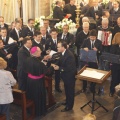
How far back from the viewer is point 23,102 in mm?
6594

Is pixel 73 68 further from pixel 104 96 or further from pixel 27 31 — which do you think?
pixel 27 31

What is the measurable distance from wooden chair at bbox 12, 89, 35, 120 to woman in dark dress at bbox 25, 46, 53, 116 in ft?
0.41

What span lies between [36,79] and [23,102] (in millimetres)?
616

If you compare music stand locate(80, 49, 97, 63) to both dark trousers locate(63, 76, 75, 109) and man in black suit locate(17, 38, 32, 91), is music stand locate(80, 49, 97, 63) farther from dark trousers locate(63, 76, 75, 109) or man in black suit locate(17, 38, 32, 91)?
man in black suit locate(17, 38, 32, 91)

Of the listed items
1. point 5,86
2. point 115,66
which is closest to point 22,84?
point 5,86

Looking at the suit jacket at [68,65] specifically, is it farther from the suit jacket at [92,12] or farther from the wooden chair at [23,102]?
the suit jacket at [92,12]

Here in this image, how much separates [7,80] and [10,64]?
398 centimetres

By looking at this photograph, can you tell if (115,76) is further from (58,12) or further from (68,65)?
(58,12)

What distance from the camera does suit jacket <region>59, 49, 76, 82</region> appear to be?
6926mm

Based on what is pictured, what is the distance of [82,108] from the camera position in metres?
7.52

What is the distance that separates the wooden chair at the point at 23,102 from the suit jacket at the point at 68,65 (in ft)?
3.55

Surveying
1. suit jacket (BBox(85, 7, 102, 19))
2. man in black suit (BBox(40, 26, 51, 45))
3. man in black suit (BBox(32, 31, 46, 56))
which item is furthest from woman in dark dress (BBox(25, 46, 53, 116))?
suit jacket (BBox(85, 7, 102, 19))

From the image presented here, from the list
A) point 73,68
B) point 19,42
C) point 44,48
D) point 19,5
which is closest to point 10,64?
point 19,42

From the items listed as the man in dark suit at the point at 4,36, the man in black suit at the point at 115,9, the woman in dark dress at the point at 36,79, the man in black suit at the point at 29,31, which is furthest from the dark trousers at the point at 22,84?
the man in black suit at the point at 115,9
